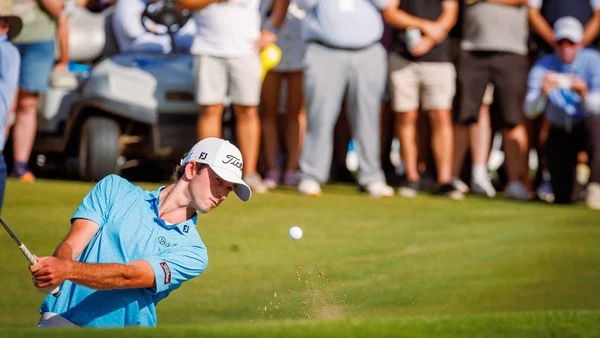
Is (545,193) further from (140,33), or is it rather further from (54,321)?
(54,321)

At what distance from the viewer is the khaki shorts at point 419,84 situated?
464 inches

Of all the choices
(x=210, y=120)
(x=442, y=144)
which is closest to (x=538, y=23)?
(x=442, y=144)

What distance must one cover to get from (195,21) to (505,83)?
2.90 m

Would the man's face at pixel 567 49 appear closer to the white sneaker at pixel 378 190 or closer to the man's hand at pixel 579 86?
the man's hand at pixel 579 86

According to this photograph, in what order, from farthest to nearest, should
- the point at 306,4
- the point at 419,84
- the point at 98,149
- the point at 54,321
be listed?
the point at 419,84
the point at 98,149
the point at 306,4
the point at 54,321

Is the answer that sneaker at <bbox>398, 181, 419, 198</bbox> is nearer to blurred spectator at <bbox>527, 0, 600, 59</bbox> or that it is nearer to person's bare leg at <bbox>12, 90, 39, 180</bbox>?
blurred spectator at <bbox>527, 0, 600, 59</bbox>

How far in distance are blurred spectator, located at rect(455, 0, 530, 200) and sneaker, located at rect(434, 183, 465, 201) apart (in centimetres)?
47

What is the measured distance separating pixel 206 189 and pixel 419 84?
23.1 ft

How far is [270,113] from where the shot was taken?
11.9 metres

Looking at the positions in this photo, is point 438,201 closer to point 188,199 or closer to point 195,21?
point 195,21

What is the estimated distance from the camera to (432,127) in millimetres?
11898

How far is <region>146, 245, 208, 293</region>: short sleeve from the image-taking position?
480 cm

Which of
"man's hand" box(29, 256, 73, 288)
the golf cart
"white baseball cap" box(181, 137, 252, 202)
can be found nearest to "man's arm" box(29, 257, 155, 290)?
"man's hand" box(29, 256, 73, 288)

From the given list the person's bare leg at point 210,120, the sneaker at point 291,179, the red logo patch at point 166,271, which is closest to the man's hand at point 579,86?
the sneaker at point 291,179
